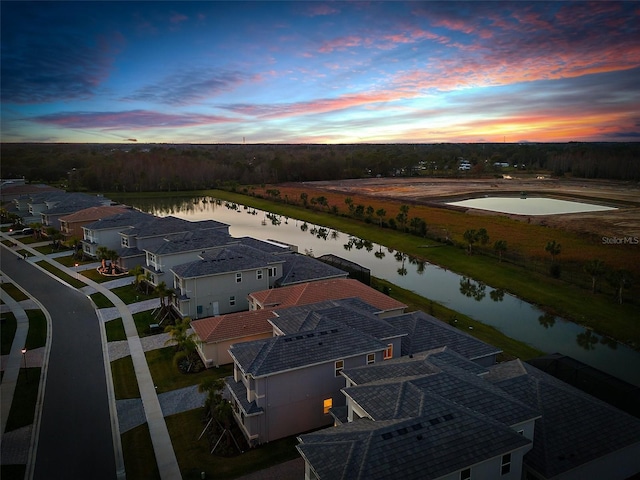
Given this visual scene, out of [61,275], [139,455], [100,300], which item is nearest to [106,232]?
[61,275]

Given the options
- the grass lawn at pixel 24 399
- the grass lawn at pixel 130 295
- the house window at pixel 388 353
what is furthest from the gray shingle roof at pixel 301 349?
the grass lawn at pixel 130 295

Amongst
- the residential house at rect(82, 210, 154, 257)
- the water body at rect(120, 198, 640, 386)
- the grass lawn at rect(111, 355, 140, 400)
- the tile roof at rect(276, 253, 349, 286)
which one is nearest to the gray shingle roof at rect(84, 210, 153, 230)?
the residential house at rect(82, 210, 154, 257)

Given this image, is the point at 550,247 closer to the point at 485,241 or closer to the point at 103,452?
the point at 485,241

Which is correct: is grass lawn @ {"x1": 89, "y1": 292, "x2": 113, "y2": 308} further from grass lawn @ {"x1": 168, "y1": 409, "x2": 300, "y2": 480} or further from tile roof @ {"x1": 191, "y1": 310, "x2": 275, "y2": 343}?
grass lawn @ {"x1": 168, "y1": 409, "x2": 300, "y2": 480}

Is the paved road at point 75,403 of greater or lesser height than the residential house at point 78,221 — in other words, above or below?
below

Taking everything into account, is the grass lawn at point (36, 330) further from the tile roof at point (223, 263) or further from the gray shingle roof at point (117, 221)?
the gray shingle roof at point (117, 221)

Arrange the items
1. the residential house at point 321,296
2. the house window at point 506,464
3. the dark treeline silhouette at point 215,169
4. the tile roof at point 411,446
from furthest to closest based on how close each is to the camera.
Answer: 1. the dark treeline silhouette at point 215,169
2. the residential house at point 321,296
3. the house window at point 506,464
4. the tile roof at point 411,446
